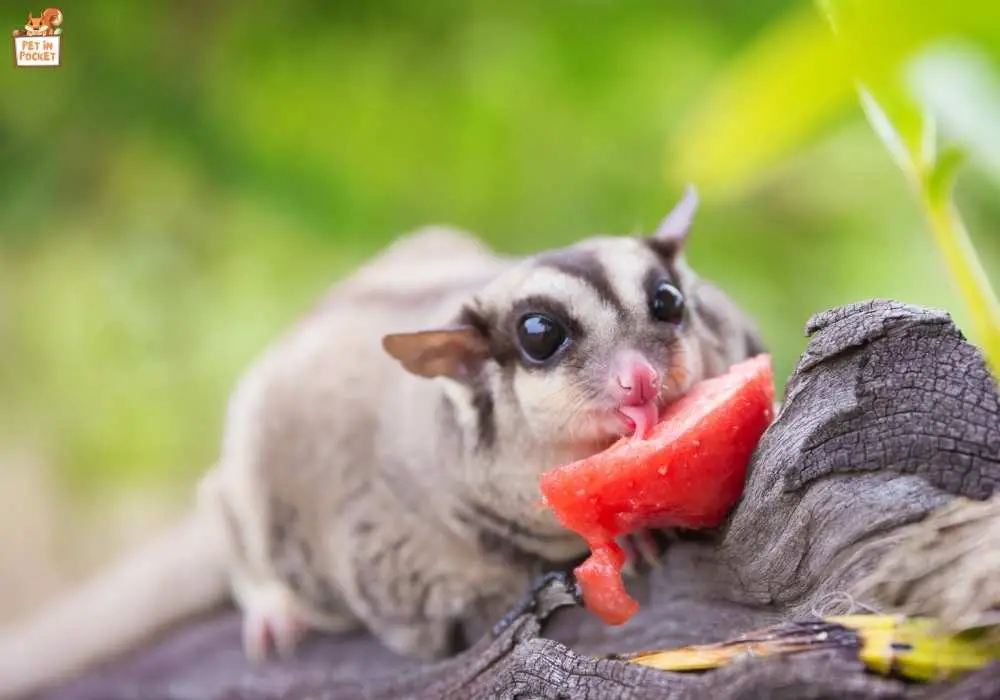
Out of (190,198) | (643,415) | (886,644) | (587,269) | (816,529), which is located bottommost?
(886,644)

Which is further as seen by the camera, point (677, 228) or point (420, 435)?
point (420, 435)

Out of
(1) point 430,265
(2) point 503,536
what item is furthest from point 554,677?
(1) point 430,265

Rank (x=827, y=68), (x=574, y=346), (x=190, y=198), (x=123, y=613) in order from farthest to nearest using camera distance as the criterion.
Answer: (x=190, y=198)
(x=123, y=613)
(x=574, y=346)
(x=827, y=68)

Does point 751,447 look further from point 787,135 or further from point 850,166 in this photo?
point 850,166

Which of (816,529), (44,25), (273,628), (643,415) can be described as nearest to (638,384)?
(643,415)

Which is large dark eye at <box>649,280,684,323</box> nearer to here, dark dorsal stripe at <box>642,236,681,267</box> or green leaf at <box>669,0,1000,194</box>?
dark dorsal stripe at <box>642,236,681,267</box>

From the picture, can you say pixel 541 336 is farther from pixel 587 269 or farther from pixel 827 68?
pixel 827 68

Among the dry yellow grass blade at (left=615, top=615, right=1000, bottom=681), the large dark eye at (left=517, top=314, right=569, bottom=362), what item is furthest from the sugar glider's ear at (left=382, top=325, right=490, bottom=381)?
the dry yellow grass blade at (left=615, top=615, right=1000, bottom=681)
